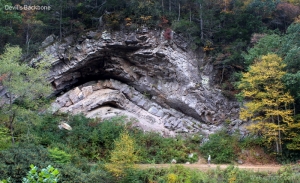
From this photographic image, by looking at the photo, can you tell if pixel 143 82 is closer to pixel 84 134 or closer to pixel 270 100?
pixel 84 134

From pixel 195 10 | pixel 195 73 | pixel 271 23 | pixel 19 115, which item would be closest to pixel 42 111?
pixel 19 115

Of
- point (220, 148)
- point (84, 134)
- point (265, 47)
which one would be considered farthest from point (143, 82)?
point (265, 47)

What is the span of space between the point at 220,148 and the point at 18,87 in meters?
13.2

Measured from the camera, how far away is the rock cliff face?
22.1 meters

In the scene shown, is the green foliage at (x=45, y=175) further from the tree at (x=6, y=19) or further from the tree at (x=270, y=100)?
the tree at (x=6, y=19)

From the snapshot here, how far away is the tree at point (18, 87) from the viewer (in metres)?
15.1

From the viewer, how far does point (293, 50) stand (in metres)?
17.6

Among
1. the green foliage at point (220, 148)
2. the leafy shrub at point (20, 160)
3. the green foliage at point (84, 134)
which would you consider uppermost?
the leafy shrub at point (20, 160)

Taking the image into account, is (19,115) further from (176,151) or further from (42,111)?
(176,151)

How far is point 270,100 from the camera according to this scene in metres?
18.1

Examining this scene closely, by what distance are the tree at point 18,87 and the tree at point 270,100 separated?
525 inches

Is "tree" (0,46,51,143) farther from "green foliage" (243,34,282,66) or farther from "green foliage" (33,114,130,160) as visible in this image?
"green foliage" (243,34,282,66)

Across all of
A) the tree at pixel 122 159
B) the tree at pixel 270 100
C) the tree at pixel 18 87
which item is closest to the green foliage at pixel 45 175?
the tree at pixel 122 159

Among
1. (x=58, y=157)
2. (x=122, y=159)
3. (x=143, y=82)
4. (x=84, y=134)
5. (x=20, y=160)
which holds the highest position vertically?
(x=143, y=82)
